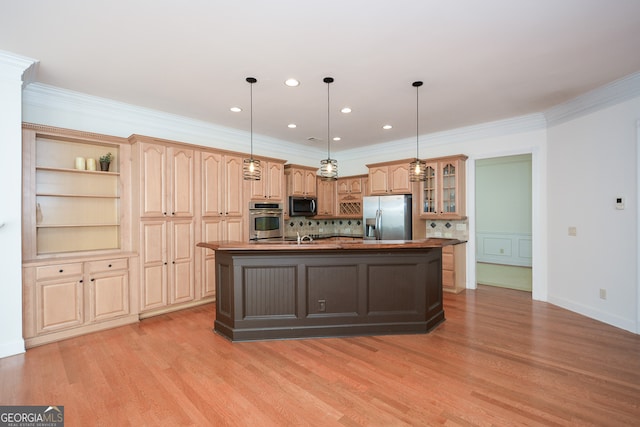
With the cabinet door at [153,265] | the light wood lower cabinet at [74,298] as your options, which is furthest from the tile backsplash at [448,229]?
the light wood lower cabinet at [74,298]

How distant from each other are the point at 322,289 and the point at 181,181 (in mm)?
2579

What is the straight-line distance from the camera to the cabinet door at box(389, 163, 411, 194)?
19.2ft

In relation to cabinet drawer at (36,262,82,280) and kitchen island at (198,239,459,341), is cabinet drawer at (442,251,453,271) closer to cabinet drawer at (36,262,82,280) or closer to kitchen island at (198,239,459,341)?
kitchen island at (198,239,459,341)

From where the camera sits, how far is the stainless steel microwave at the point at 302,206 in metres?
6.10

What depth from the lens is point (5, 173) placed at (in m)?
3.01

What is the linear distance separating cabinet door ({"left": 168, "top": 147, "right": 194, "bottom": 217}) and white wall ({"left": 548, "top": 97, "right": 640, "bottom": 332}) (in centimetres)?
535

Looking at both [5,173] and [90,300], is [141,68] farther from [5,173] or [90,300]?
[90,300]

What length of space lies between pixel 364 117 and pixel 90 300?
4.38 m

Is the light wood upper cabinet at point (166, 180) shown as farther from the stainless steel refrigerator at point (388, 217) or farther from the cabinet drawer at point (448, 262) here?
the cabinet drawer at point (448, 262)

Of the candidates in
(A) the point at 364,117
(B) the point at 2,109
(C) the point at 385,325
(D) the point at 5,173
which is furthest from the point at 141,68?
(C) the point at 385,325

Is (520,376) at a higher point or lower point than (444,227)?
lower

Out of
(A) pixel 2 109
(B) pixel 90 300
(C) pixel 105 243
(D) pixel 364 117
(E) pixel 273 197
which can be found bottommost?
(B) pixel 90 300

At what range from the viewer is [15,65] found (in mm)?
2982

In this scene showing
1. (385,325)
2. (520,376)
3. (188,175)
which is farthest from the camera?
(188,175)
